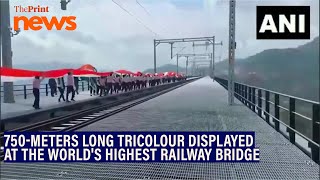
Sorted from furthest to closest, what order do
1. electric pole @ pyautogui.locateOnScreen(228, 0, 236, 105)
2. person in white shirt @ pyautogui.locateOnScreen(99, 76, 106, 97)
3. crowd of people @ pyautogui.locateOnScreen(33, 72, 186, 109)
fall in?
person in white shirt @ pyautogui.locateOnScreen(99, 76, 106, 97)
crowd of people @ pyautogui.locateOnScreen(33, 72, 186, 109)
electric pole @ pyautogui.locateOnScreen(228, 0, 236, 105)

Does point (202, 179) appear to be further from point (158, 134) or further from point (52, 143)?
point (52, 143)

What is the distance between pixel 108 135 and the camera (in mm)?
5672

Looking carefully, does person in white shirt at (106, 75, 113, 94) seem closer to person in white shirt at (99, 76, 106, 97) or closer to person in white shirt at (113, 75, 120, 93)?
person in white shirt at (99, 76, 106, 97)

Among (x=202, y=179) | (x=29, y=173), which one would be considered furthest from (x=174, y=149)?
(x=29, y=173)

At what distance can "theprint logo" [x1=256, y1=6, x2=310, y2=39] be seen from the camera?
15.1ft

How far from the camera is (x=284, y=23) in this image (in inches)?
180

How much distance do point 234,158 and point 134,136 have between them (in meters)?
1.51

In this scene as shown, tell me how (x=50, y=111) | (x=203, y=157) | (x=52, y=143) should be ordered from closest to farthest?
(x=52, y=143), (x=203, y=157), (x=50, y=111)

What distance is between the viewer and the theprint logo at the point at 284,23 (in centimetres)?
460

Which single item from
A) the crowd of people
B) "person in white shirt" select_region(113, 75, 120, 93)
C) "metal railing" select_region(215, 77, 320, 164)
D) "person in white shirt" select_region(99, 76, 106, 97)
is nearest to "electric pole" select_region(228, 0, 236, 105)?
"metal railing" select_region(215, 77, 320, 164)

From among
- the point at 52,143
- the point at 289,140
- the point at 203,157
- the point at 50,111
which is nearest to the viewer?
the point at 52,143

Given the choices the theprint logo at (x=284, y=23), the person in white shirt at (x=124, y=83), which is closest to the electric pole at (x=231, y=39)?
the theprint logo at (x=284, y=23)

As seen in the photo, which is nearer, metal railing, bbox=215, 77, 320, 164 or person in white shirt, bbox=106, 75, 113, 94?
metal railing, bbox=215, 77, 320, 164

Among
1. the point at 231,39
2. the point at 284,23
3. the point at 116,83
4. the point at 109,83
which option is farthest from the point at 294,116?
the point at 116,83
